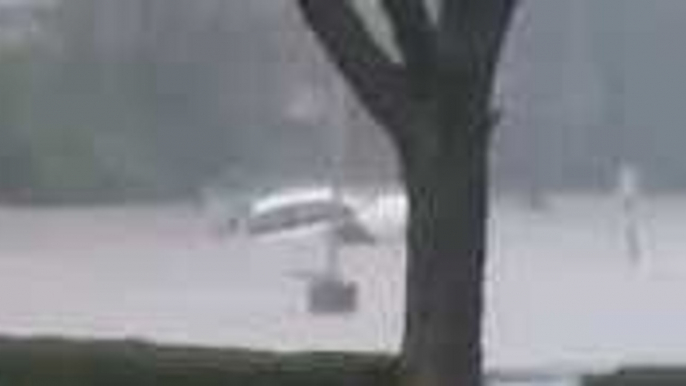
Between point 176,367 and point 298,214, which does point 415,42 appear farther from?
point 298,214

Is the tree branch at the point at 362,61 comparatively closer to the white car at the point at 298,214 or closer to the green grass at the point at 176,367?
the green grass at the point at 176,367

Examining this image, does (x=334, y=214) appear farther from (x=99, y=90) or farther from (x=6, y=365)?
(x=6, y=365)

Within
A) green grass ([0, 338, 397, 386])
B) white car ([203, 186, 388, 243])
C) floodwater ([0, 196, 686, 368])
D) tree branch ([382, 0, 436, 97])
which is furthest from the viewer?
white car ([203, 186, 388, 243])

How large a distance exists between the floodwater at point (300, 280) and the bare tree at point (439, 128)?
4.12 meters

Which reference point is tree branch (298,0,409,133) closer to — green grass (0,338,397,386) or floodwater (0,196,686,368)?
green grass (0,338,397,386)

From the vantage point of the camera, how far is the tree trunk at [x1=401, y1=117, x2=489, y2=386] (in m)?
3.60

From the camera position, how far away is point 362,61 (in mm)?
3607

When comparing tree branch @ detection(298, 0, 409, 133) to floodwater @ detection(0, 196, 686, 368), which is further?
floodwater @ detection(0, 196, 686, 368)

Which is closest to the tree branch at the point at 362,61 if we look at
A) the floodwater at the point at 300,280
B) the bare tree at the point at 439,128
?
the bare tree at the point at 439,128

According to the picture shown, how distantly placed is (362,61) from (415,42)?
93mm

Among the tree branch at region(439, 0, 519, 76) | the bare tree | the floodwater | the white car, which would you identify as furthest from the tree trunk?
the white car

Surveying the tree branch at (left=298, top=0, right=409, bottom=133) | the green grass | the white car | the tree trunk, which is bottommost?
the green grass

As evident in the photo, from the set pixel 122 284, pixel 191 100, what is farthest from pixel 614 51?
pixel 122 284

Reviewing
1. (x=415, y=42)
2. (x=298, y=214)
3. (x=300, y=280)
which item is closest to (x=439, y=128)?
(x=415, y=42)
